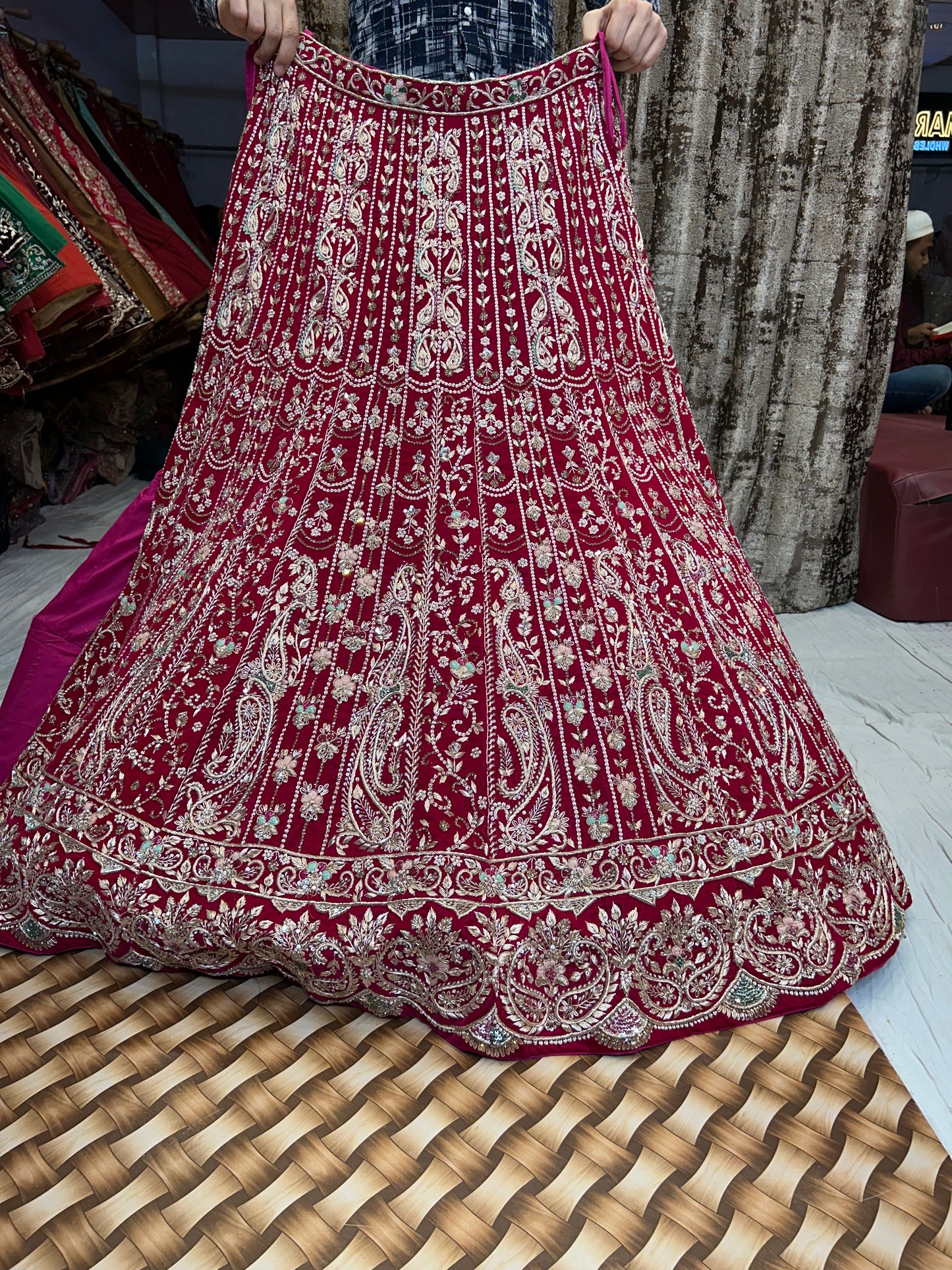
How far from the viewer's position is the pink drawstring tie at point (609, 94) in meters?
1.03

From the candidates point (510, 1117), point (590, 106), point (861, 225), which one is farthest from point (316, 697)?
point (861, 225)

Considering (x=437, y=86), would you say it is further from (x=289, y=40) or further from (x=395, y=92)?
(x=289, y=40)

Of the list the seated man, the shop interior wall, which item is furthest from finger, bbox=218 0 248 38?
the shop interior wall

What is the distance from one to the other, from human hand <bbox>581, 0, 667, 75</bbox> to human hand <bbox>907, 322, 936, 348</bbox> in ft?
6.64

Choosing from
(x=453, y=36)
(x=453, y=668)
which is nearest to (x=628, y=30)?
(x=453, y=36)

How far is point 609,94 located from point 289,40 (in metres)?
0.35

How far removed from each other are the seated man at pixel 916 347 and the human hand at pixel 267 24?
221cm

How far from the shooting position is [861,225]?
1.95 meters

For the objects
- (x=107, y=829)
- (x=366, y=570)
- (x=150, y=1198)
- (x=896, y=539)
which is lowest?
(x=150, y=1198)

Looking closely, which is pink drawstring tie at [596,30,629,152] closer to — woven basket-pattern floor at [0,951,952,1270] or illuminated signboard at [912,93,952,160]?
woven basket-pattern floor at [0,951,952,1270]

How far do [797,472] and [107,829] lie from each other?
5.48 feet

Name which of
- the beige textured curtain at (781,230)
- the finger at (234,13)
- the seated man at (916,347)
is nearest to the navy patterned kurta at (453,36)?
the finger at (234,13)

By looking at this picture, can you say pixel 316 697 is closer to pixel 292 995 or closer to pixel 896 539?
pixel 292 995

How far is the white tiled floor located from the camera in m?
0.95
